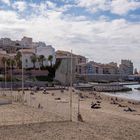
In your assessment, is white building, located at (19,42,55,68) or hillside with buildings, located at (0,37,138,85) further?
white building, located at (19,42,55,68)

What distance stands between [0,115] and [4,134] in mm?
6657

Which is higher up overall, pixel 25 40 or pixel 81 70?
pixel 25 40

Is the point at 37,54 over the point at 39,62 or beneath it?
over

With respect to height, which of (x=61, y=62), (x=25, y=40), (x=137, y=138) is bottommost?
(x=137, y=138)

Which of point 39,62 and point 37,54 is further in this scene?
point 37,54


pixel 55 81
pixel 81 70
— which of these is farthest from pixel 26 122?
pixel 81 70

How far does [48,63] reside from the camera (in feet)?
331

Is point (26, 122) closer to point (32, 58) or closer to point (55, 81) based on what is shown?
point (55, 81)

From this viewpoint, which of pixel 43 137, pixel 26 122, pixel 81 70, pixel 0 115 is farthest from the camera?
pixel 81 70

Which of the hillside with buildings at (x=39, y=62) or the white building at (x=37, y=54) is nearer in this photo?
the hillside with buildings at (x=39, y=62)

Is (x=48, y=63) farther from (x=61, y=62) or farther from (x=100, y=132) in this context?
(x=100, y=132)

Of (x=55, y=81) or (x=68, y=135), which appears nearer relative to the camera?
(x=68, y=135)

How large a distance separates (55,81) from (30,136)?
73468 millimetres

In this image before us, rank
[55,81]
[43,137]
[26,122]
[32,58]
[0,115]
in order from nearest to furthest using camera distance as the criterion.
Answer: [43,137], [26,122], [0,115], [55,81], [32,58]
